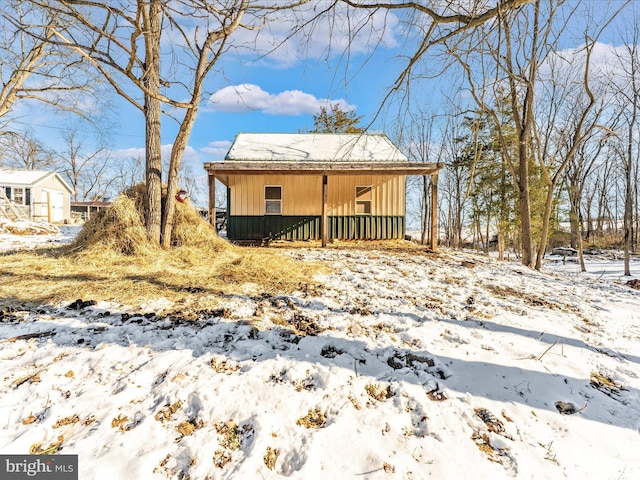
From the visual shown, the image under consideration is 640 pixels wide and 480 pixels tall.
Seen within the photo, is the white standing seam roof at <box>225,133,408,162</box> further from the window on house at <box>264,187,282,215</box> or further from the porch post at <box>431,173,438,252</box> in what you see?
the porch post at <box>431,173,438,252</box>

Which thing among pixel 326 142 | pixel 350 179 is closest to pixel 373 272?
pixel 350 179

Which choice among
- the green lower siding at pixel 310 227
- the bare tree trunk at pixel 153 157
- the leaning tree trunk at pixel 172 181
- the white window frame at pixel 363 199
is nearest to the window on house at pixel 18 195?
the green lower siding at pixel 310 227

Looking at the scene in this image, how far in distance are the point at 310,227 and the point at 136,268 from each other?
6.63m

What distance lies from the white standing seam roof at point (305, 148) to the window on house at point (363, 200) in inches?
48.2

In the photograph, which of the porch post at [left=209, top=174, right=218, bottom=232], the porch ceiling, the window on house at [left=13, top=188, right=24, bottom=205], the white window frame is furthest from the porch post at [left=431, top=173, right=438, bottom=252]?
the window on house at [left=13, top=188, right=24, bottom=205]

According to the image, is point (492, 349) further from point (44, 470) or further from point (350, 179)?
point (350, 179)

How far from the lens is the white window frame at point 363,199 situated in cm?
1106

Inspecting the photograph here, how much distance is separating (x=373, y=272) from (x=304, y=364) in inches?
137

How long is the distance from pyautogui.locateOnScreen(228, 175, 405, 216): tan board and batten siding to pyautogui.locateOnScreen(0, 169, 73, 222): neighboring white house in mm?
21771

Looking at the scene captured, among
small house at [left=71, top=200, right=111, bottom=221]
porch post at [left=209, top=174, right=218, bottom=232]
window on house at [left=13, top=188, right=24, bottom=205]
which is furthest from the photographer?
small house at [left=71, top=200, right=111, bottom=221]

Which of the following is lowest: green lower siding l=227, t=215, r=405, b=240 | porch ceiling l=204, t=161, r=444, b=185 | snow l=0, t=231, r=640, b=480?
snow l=0, t=231, r=640, b=480

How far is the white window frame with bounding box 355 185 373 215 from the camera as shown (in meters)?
11.1

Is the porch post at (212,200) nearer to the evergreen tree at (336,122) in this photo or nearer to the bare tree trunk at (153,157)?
the bare tree trunk at (153,157)

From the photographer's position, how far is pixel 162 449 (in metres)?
1.71
